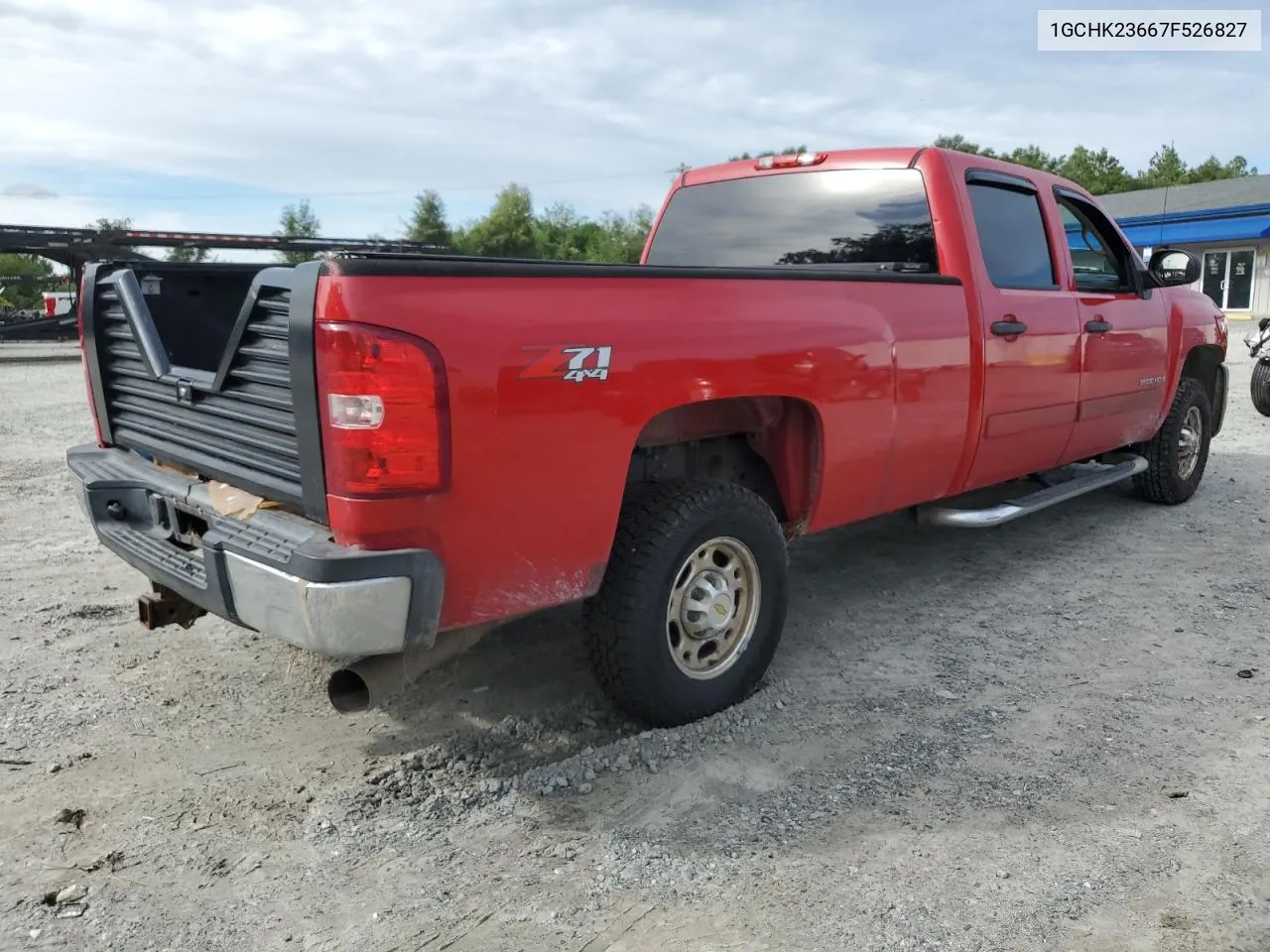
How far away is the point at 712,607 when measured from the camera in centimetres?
342

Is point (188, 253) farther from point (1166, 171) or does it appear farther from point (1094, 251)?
point (1166, 171)

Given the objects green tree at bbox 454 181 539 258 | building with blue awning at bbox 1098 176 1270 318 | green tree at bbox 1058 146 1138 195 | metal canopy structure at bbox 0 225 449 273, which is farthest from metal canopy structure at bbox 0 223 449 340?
green tree at bbox 1058 146 1138 195

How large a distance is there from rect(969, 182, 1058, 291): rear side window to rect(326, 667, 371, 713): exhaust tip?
3288 millimetres

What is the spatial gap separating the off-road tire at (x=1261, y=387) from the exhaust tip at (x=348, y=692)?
426 inches

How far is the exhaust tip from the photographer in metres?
2.75

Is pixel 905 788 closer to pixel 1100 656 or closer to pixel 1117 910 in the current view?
pixel 1117 910

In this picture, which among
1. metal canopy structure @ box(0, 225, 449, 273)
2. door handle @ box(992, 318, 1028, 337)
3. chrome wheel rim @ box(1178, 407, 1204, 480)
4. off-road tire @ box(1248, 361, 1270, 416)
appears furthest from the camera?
metal canopy structure @ box(0, 225, 449, 273)

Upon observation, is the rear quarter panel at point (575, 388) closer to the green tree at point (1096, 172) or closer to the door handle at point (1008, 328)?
the door handle at point (1008, 328)

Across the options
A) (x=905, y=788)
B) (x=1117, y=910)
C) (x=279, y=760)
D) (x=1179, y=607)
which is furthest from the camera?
(x=1179, y=607)

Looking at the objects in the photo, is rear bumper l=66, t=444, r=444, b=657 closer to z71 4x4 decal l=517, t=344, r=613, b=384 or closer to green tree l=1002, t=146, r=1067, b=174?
z71 4x4 decal l=517, t=344, r=613, b=384

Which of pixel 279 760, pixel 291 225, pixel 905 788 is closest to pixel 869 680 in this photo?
pixel 905 788

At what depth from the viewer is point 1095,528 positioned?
6.18 metres

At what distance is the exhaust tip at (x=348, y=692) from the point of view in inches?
108

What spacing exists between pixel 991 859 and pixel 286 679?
2.63 m
